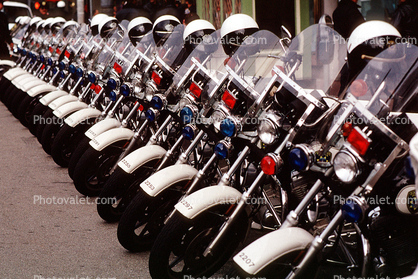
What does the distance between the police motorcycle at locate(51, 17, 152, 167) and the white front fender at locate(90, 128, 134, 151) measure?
10.8 inches

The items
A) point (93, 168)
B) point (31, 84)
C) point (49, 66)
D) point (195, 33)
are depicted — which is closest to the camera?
point (195, 33)

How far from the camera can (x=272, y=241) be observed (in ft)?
8.96

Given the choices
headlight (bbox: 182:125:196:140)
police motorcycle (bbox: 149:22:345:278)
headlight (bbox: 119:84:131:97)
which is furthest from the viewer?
headlight (bbox: 119:84:131:97)

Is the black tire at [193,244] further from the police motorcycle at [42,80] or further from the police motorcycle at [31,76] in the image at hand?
the police motorcycle at [31,76]

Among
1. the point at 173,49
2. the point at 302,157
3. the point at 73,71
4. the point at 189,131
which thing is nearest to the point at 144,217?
the point at 189,131

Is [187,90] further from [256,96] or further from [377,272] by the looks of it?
[377,272]

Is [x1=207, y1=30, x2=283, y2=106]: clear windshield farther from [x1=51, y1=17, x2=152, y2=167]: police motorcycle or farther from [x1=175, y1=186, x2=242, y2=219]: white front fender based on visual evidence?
[x1=51, y1=17, x2=152, y2=167]: police motorcycle

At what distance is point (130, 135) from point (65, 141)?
134 cm

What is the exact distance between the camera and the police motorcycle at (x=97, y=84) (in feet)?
Result: 19.3

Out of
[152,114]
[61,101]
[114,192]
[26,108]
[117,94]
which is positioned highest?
[152,114]

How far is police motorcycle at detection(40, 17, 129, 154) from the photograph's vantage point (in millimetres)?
5875

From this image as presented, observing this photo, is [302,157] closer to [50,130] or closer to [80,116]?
[80,116]

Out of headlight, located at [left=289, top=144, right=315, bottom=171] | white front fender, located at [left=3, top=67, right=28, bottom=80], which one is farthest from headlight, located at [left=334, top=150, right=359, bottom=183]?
white front fender, located at [left=3, top=67, right=28, bottom=80]

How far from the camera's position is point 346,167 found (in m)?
2.63
